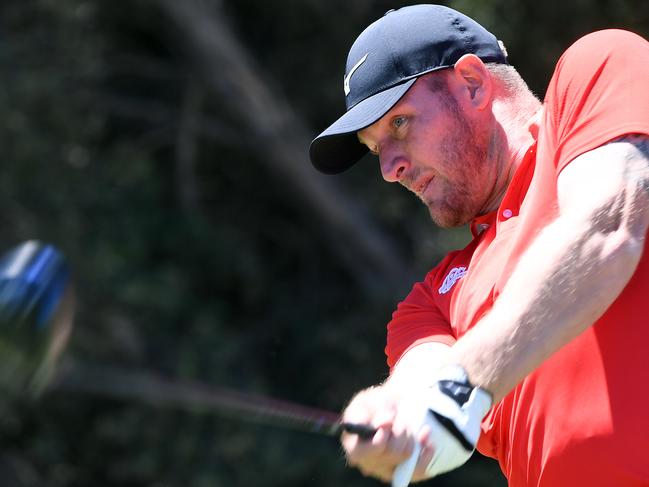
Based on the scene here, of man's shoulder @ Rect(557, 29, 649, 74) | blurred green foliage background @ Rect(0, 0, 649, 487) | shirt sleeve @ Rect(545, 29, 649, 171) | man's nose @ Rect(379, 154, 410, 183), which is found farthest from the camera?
blurred green foliage background @ Rect(0, 0, 649, 487)

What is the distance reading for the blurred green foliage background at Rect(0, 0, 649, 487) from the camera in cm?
802

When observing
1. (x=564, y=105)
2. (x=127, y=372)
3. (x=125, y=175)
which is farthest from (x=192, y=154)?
(x=564, y=105)

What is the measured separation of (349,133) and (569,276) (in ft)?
2.93

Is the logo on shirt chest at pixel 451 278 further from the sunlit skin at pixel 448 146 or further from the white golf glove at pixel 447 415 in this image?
the white golf glove at pixel 447 415

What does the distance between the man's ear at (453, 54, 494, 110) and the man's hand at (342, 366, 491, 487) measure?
3.00 feet

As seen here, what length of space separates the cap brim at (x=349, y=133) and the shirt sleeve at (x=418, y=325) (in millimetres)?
378

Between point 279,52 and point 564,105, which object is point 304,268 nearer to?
point 279,52

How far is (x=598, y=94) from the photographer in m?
2.14

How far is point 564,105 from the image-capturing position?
2.21 meters

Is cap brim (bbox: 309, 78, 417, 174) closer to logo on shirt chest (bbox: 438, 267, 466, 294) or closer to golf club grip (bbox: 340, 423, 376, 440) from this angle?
logo on shirt chest (bbox: 438, 267, 466, 294)

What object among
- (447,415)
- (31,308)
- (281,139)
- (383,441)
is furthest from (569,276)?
(281,139)

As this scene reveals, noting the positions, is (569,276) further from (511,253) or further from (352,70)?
(352,70)

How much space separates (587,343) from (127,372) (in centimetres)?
606

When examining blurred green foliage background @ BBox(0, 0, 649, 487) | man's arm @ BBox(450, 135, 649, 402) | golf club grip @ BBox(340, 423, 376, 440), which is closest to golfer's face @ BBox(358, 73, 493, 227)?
man's arm @ BBox(450, 135, 649, 402)
